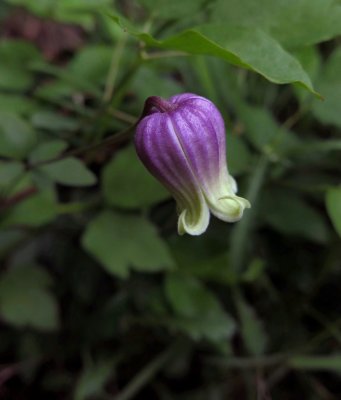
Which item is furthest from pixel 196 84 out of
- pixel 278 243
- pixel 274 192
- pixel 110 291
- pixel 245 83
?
pixel 110 291

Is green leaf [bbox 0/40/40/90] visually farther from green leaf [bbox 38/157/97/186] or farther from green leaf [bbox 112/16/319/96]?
green leaf [bbox 112/16/319/96]

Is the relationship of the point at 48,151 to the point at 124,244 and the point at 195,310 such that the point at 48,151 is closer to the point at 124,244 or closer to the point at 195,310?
the point at 124,244

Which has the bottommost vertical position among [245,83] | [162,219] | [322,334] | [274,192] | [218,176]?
[322,334]

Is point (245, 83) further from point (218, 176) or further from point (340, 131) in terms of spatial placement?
point (218, 176)

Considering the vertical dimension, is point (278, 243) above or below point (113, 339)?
above

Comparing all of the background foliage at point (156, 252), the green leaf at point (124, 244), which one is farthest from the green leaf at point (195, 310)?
the green leaf at point (124, 244)
